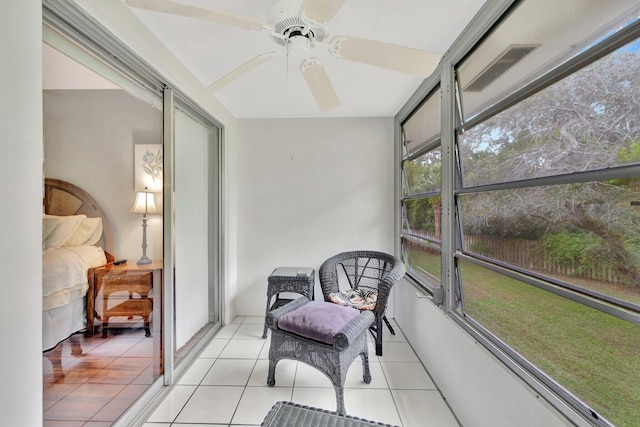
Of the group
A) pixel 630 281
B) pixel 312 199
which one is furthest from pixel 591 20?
pixel 312 199

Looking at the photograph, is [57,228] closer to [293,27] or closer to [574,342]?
[293,27]

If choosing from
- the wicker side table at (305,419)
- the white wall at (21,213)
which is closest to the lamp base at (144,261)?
the white wall at (21,213)

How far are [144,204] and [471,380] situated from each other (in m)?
2.29

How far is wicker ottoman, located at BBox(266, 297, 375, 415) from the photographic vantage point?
5.33 ft

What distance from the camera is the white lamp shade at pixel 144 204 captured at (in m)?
1.69

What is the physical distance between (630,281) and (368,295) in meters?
1.98

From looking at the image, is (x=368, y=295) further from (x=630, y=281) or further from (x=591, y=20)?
(x=591, y=20)

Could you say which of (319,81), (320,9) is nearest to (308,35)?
(320,9)

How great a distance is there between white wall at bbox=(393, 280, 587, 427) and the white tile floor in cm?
14

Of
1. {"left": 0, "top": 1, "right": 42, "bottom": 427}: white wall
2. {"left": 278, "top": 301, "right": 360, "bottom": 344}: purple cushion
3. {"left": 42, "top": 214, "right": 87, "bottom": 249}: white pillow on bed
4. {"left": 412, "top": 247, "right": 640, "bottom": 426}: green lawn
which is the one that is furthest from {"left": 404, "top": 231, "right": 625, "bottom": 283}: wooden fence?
{"left": 42, "top": 214, "right": 87, "bottom": 249}: white pillow on bed

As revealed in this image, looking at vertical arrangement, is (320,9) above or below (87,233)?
above

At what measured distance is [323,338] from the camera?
1.67 m

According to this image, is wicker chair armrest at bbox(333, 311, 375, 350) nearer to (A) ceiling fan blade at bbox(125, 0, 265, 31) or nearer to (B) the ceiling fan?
(B) the ceiling fan

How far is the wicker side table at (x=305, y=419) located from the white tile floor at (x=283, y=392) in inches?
22.6
